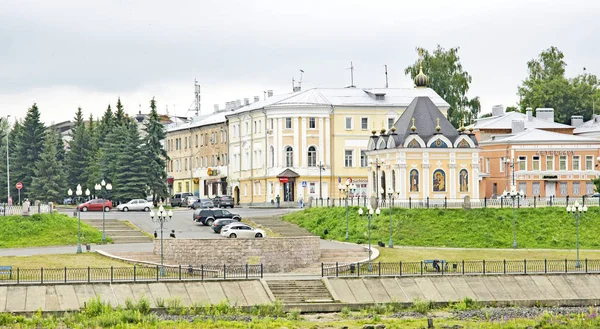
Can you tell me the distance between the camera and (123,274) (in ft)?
193

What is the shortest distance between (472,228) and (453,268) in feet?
48.8

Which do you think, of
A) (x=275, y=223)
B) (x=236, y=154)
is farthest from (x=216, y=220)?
(x=236, y=154)

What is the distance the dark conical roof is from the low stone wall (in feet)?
67.1

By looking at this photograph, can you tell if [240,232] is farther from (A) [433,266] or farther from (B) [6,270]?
(B) [6,270]

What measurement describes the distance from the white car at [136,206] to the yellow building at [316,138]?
42.8 ft

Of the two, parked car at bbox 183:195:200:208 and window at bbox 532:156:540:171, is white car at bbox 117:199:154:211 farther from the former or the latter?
window at bbox 532:156:540:171

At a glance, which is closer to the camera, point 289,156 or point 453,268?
point 453,268

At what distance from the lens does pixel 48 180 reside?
10756 centimetres

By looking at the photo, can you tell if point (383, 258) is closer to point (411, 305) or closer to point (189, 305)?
point (411, 305)

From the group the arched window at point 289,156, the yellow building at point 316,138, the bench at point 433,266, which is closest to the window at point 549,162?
the yellow building at point 316,138

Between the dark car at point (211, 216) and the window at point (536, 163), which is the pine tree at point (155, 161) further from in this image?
the window at point (536, 163)

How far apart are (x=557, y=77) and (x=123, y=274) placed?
75.8 m

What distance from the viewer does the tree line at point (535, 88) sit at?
11795 centimetres

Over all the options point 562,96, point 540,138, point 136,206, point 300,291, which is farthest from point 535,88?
point 300,291
